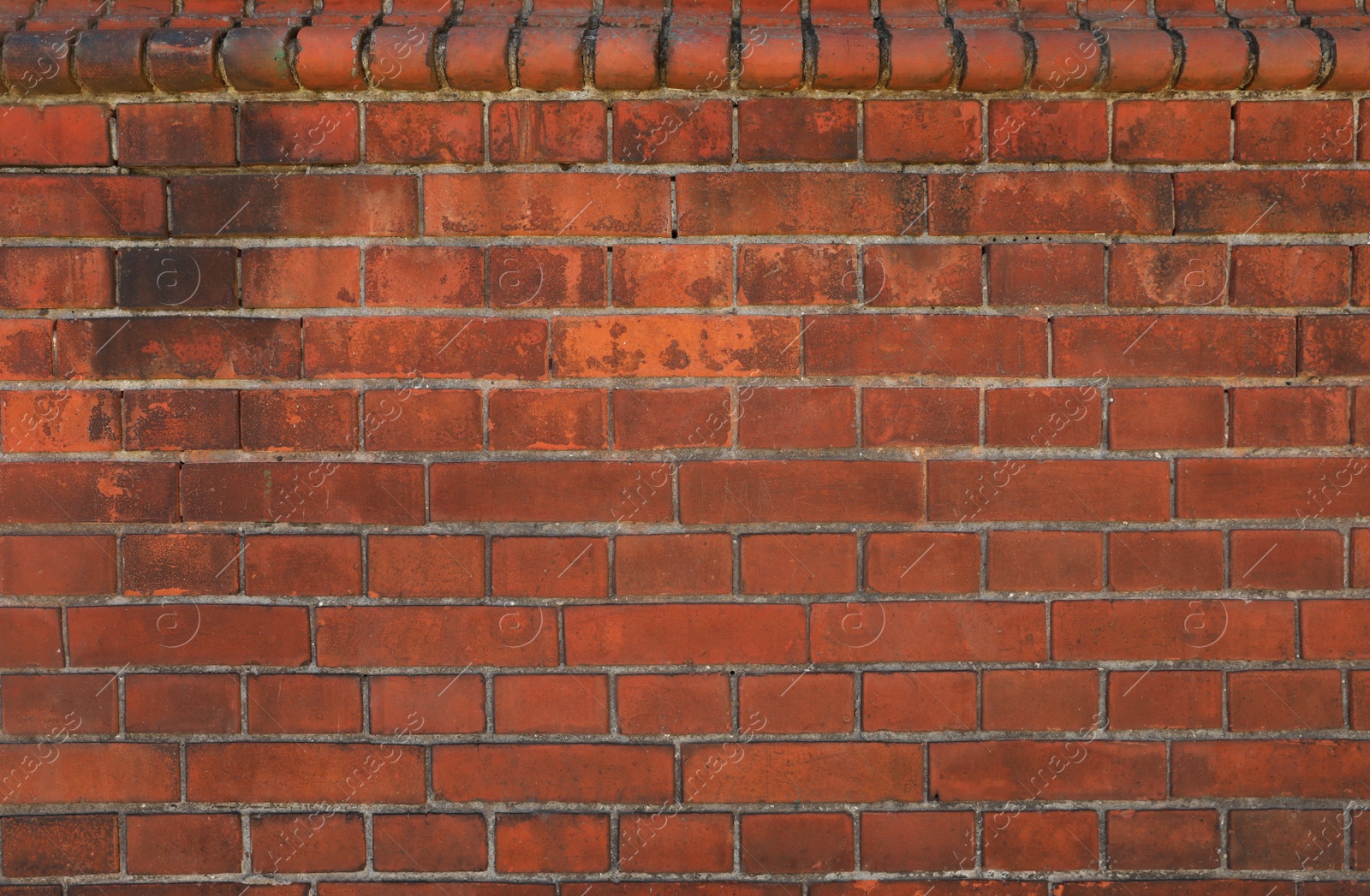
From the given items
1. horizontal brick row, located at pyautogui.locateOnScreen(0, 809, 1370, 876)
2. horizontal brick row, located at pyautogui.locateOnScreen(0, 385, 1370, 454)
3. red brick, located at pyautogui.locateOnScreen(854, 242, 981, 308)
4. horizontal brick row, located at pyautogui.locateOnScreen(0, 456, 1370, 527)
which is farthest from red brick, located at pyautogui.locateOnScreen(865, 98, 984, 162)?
horizontal brick row, located at pyautogui.locateOnScreen(0, 809, 1370, 876)

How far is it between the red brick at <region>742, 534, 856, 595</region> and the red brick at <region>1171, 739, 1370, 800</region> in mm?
562

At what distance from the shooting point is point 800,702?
49.0 inches

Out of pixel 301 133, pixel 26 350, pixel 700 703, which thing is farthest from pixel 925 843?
pixel 26 350

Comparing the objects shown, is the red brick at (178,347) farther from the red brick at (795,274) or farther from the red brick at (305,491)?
the red brick at (795,274)

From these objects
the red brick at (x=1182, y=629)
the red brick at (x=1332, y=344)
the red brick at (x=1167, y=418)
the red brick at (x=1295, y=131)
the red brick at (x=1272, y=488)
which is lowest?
the red brick at (x=1182, y=629)

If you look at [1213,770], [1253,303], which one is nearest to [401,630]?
[1213,770]

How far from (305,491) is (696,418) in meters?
0.59

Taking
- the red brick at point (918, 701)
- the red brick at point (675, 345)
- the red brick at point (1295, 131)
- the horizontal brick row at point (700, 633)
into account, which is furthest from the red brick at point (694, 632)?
the red brick at point (1295, 131)

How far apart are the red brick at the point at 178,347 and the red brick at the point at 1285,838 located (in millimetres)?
1563

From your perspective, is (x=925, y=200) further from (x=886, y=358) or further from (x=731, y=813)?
(x=731, y=813)

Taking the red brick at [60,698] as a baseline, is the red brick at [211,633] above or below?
above

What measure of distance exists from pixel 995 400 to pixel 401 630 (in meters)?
0.94

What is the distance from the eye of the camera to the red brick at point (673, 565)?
1.24 meters

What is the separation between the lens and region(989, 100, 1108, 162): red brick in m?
1.21
